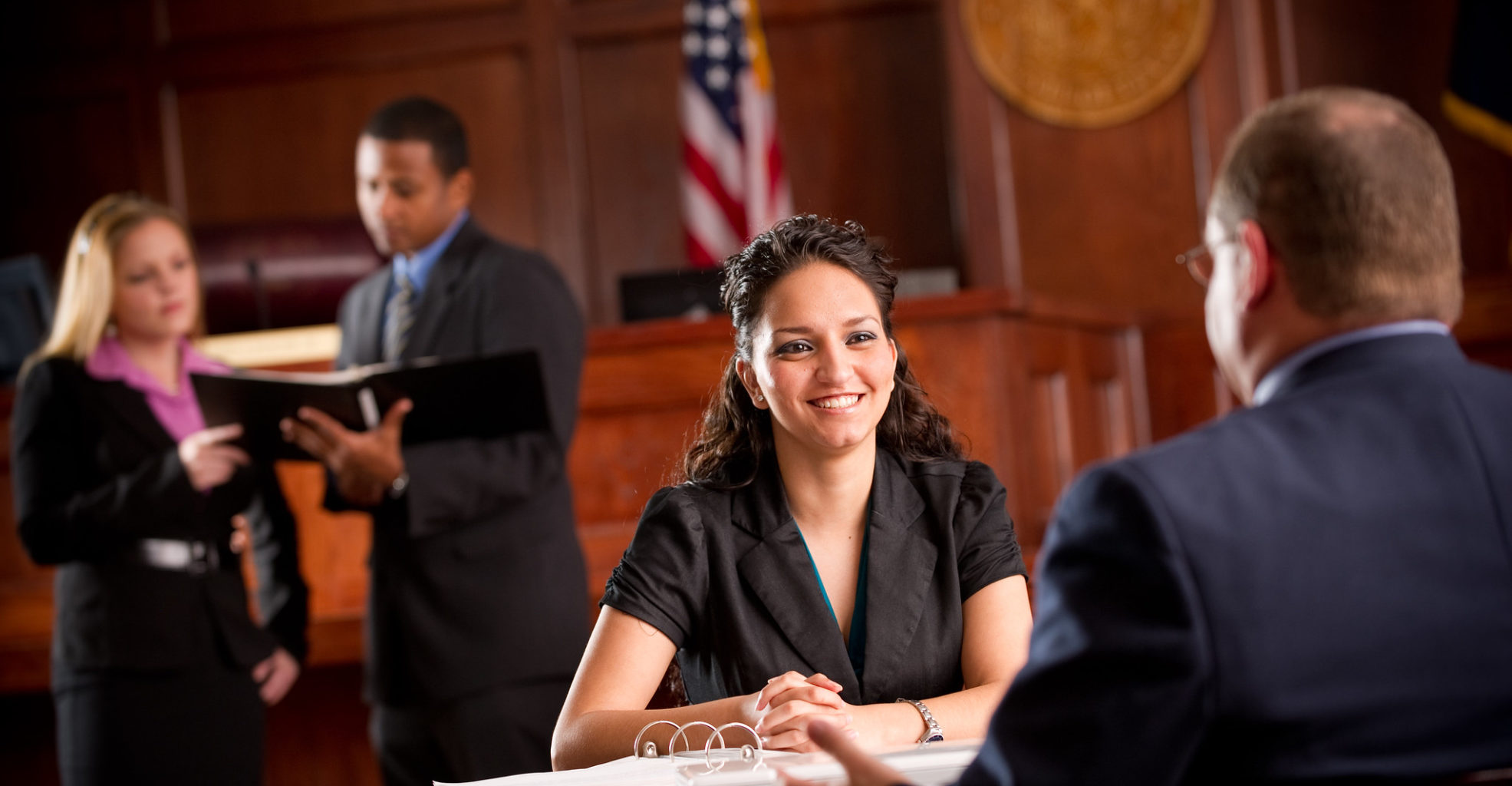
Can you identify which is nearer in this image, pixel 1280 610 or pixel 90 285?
pixel 1280 610

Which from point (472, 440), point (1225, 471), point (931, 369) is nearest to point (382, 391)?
point (472, 440)

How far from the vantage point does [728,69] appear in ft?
17.3

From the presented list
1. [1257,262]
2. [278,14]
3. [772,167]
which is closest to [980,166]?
[772,167]

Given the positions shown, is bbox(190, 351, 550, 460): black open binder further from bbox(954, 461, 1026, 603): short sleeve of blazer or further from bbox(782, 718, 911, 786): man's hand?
bbox(782, 718, 911, 786): man's hand

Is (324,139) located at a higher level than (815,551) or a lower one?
higher

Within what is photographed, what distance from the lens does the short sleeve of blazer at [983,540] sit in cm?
182

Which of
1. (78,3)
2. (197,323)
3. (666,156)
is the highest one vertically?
(78,3)

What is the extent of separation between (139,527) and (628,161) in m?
3.73

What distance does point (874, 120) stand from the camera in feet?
19.2

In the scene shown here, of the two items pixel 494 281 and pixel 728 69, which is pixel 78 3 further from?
pixel 494 281

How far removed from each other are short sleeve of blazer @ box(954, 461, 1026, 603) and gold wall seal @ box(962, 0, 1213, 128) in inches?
150

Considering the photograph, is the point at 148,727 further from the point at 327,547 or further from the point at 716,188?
the point at 716,188

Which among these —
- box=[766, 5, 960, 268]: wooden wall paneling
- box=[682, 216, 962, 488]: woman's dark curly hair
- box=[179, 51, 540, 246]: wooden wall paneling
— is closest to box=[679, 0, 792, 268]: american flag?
box=[766, 5, 960, 268]: wooden wall paneling

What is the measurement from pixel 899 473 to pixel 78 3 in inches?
227
